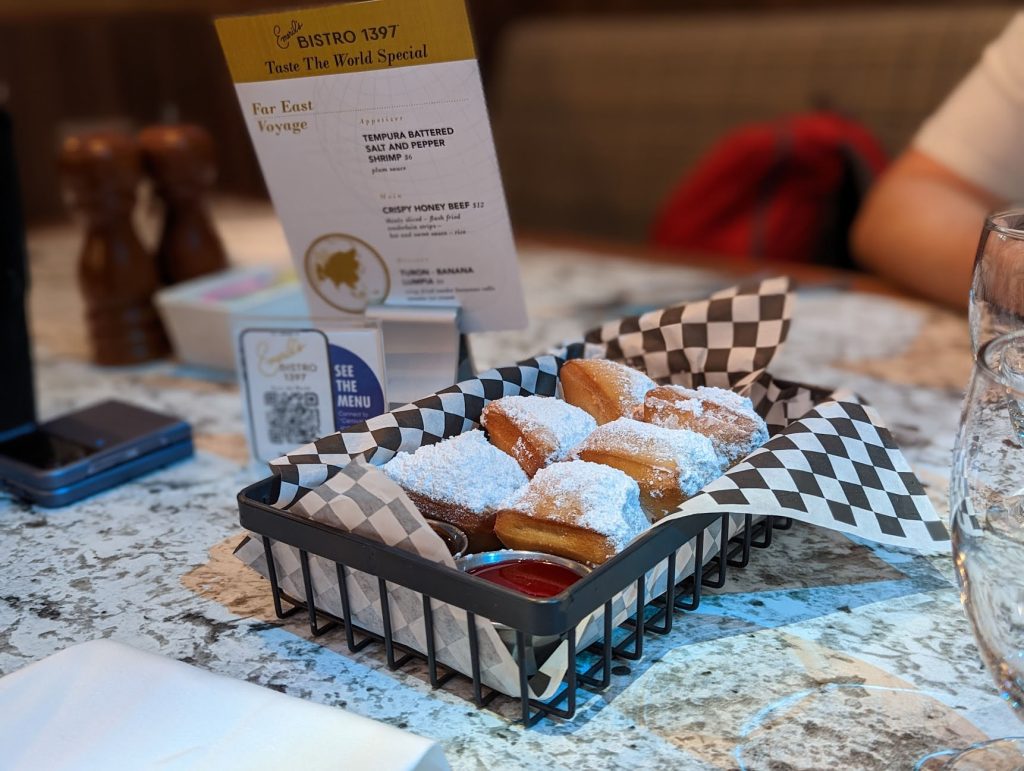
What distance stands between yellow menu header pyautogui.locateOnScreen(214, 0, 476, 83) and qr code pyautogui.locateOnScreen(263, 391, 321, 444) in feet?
1.00

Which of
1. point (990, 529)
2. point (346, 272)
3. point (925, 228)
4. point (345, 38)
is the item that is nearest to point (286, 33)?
point (345, 38)

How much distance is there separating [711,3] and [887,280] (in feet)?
6.20

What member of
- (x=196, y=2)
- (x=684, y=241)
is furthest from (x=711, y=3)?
(x=196, y=2)

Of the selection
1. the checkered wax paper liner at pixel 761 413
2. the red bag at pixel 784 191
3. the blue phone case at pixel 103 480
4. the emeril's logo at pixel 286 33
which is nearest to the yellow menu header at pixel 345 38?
the emeril's logo at pixel 286 33

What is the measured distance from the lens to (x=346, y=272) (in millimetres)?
959

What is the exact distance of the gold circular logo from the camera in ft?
3.09

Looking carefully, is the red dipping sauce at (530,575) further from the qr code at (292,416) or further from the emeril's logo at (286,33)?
the emeril's logo at (286,33)

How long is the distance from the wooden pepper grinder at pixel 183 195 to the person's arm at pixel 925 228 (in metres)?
1.11

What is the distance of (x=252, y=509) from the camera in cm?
67

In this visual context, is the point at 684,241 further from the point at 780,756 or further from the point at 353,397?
the point at 780,756

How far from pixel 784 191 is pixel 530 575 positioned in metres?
1.95

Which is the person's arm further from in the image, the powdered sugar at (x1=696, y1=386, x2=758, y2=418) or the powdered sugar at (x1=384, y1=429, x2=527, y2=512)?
the powdered sugar at (x1=384, y1=429, x2=527, y2=512)

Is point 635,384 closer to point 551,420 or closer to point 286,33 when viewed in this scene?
point 551,420

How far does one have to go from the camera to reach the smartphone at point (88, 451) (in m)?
0.93
